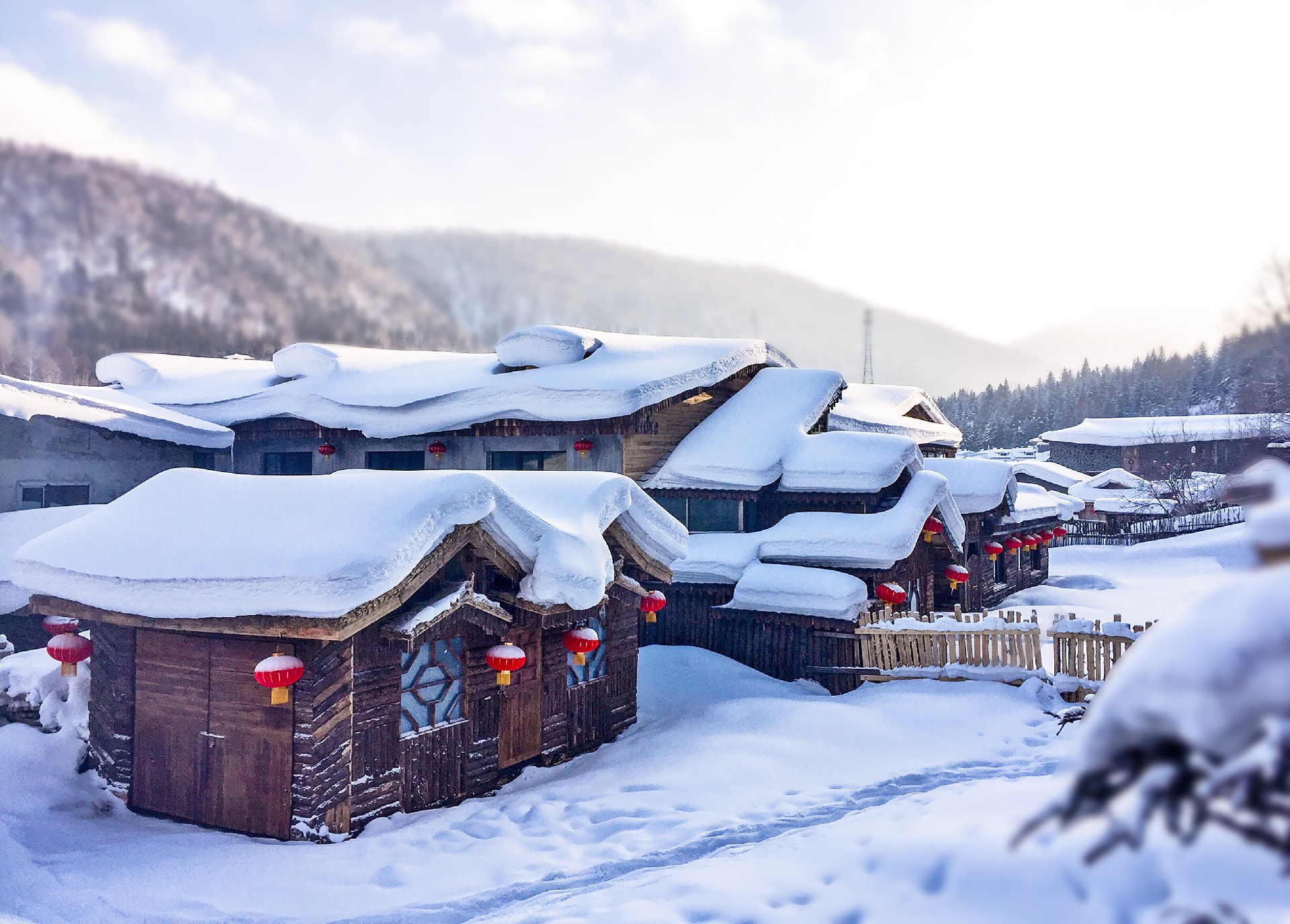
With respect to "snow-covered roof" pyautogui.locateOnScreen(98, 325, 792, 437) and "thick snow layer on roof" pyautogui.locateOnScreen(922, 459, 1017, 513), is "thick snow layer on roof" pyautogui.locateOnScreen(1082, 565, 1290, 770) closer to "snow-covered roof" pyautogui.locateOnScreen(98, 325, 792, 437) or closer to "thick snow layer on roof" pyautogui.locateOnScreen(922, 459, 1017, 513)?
"snow-covered roof" pyautogui.locateOnScreen(98, 325, 792, 437)

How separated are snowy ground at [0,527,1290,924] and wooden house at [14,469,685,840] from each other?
18.8 inches

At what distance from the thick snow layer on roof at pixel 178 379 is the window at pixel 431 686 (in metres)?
13.2

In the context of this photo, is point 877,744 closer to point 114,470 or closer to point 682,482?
point 682,482

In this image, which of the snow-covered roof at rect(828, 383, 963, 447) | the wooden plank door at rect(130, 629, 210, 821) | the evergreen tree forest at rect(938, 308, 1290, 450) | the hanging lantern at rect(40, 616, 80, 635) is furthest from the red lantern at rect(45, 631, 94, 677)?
the evergreen tree forest at rect(938, 308, 1290, 450)

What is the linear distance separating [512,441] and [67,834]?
1141cm

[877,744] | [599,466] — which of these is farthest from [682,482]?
[877,744]

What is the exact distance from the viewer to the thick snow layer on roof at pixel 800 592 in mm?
15602

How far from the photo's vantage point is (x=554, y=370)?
62.1 ft

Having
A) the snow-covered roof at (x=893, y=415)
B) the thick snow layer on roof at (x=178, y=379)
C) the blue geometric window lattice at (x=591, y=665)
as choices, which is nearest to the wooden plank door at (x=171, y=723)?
the blue geometric window lattice at (x=591, y=665)

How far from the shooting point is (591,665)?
12.6m

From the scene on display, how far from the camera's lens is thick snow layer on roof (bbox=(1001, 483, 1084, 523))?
26.5m

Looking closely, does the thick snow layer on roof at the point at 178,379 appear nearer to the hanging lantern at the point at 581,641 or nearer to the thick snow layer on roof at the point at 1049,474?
the hanging lantern at the point at 581,641

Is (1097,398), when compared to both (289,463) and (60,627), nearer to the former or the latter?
(289,463)

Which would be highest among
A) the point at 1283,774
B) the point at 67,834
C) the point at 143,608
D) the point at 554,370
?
the point at 554,370
